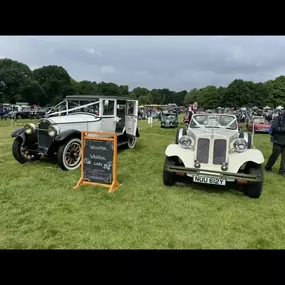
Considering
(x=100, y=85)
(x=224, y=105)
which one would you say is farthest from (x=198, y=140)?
(x=100, y=85)

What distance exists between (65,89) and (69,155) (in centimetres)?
6254

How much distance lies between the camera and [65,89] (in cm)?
6444

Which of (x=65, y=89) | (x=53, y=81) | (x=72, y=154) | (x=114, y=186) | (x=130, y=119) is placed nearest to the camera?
(x=114, y=186)

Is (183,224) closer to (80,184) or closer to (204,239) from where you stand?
(204,239)

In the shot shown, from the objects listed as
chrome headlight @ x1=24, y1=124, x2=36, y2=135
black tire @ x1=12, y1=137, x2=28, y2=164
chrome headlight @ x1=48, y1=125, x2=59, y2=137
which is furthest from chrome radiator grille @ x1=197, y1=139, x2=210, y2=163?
black tire @ x1=12, y1=137, x2=28, y2=164

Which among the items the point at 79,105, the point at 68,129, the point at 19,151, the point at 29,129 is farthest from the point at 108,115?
the point at 19,151

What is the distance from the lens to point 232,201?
4609mm

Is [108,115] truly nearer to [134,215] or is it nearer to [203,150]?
[203,150]

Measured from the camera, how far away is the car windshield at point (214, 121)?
240 inches

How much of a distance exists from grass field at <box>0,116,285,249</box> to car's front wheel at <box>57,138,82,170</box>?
33cm
